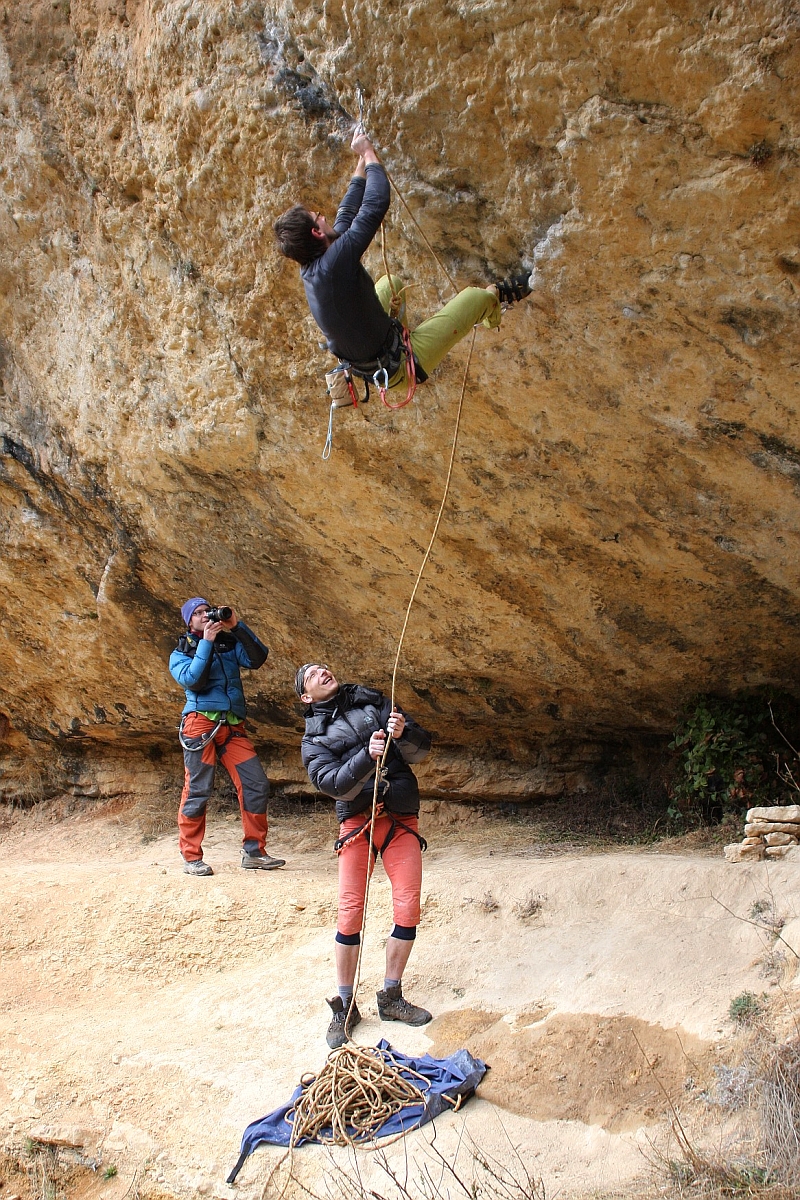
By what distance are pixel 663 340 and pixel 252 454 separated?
7.87 ft

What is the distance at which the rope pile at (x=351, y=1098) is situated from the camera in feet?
11.0

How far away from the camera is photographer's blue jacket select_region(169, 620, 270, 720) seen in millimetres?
5723

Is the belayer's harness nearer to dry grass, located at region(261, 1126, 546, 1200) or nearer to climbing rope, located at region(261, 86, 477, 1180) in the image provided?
climbing rope, located at region(261, 86, 477, 1180)

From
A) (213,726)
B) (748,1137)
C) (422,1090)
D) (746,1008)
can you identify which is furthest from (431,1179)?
(213,726)

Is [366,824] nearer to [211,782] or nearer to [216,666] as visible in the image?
[211,782]

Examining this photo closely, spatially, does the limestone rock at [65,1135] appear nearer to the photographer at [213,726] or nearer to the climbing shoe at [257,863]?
the photographer at [213,726]

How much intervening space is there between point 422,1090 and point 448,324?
299 centimetres

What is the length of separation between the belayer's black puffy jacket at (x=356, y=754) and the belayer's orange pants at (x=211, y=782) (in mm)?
1733

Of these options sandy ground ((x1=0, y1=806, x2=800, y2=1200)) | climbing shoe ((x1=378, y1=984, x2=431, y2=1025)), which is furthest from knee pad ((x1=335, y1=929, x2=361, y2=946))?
sandy ground ((x1=0, y1=806, x2=800, y2=1200))

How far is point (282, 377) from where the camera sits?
5016 millimetres

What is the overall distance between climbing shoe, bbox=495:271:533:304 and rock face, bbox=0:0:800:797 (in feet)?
0.23

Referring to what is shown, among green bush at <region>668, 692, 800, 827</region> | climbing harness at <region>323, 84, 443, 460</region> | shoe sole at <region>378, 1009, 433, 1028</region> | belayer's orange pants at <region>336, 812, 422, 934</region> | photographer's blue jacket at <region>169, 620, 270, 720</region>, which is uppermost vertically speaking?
climbing harness at <region>323, 84, 443, 460</region>

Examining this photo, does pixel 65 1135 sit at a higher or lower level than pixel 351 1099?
lower

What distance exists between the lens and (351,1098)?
3.44 metres
